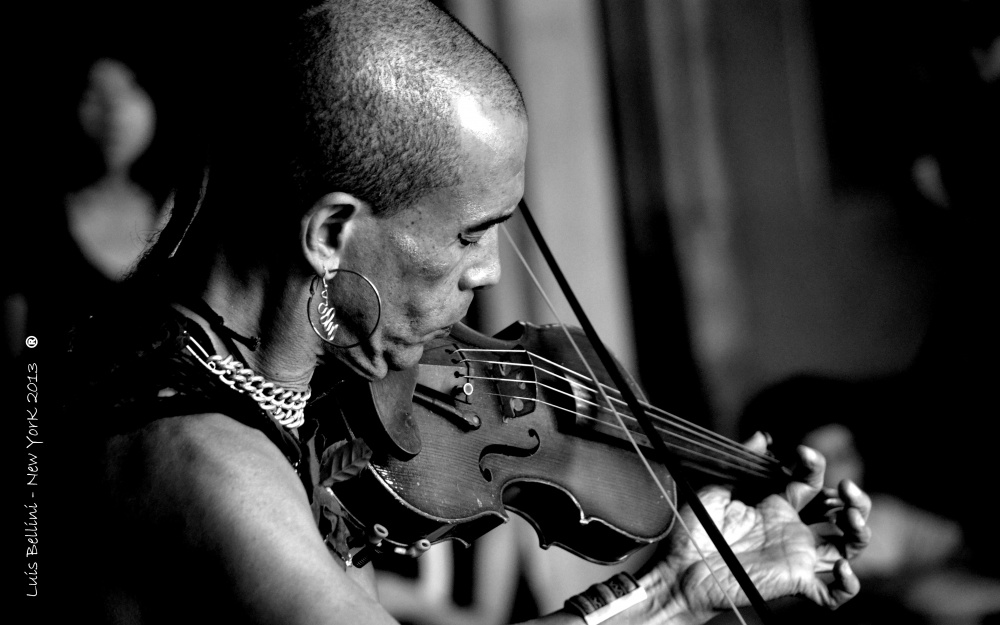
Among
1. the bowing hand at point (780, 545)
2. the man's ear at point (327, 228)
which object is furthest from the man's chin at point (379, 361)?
the bowing hand at point (780, 545)

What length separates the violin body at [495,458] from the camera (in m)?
0.86

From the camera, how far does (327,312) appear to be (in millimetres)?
742

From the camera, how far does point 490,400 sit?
3.20 feet

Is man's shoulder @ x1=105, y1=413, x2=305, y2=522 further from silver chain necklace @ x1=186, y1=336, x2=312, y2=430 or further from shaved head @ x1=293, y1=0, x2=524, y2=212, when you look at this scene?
shaved head @ x1=293, y1=0, x2=524, y2=212

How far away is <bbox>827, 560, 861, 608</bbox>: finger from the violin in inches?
5.4

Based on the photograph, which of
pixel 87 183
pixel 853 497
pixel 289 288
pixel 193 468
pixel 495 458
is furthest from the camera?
pixel 87 183

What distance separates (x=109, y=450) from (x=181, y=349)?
9 centimetres

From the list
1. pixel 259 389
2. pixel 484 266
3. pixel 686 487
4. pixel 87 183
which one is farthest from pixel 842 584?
pixel 87 183

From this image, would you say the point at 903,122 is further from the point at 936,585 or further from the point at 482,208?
the point at 482,208

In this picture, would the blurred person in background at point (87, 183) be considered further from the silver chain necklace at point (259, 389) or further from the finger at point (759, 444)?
the finger at point (759, 444)

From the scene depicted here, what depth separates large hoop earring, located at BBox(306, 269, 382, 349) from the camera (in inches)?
28.6

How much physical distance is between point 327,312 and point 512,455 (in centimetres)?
33

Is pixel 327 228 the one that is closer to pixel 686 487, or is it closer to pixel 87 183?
pixel 686 487

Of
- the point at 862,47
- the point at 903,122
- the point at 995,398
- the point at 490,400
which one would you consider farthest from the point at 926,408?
the point at 490,400
